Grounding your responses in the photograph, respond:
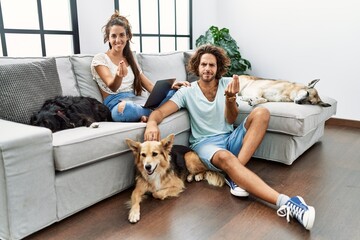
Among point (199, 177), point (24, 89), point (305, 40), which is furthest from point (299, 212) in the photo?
point (305, 40)

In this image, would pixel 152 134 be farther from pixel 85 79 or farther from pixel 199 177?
pixel 85 79

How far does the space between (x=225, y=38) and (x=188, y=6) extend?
72 cm

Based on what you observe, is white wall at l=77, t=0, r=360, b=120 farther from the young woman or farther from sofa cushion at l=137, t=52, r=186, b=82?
the young woman

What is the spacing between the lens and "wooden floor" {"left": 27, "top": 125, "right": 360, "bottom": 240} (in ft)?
5.49

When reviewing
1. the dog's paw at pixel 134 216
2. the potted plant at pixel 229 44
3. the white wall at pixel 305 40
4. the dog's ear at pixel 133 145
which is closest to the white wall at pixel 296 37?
the white wall at pixel 305 40

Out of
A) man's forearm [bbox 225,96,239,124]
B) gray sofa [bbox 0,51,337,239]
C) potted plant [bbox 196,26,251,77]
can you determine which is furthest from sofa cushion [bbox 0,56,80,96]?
potted plant [bbox 196,26,251,77]

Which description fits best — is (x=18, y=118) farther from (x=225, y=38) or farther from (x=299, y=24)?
(x=299, y=24)

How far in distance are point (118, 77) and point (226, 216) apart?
3.87 feet

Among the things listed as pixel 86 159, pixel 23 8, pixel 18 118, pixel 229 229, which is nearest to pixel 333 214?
pixel 229 229

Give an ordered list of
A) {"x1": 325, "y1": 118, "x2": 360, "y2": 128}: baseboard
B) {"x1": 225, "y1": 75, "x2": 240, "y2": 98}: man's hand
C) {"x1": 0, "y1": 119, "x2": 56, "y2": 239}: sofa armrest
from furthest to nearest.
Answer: {"x1": 325, "y1": 118, "x2": 360, "y2": 128}: baseboard
{"x1": 225, "y1": 75, "x2": 240, "y2": 98}: man's hand
{"x1": 0, "y1": 119, "x2": 56, "y2": 239}: sofa armrest

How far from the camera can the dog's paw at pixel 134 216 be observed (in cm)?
179

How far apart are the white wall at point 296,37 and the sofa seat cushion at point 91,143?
1.48 m

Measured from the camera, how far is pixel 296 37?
162 inches

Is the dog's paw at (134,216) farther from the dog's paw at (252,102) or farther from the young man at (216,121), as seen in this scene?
the dog's paw at (252,102)
